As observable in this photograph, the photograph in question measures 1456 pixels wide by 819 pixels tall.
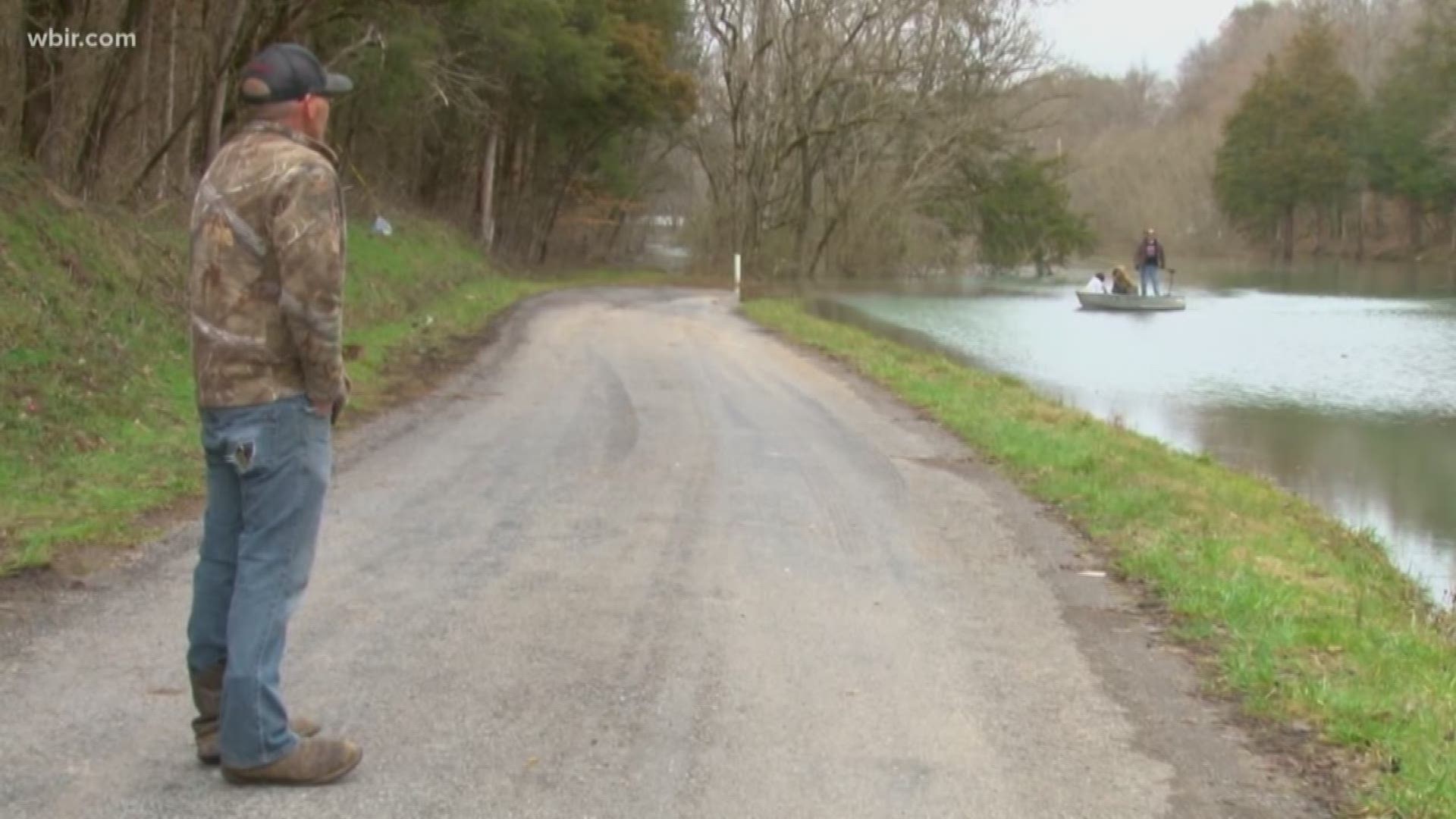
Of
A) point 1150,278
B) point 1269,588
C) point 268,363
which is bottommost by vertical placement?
point 1269,588

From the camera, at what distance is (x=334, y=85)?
4543mm

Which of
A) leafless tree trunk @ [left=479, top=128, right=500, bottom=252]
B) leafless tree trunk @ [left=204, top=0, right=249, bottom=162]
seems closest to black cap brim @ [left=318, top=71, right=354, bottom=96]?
leafless tree trunk @ [left=204, top=0, right=249, bottom=162]

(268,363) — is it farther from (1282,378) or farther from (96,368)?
(1282,378)

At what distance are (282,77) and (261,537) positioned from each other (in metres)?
1.28

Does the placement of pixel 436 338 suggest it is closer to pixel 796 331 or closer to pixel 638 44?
pixel 796 331

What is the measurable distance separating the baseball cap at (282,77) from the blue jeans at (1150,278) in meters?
37.6

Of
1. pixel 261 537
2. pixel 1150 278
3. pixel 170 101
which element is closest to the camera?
pixel 261 537

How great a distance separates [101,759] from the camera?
4539 millimetres

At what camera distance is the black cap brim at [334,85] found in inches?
176

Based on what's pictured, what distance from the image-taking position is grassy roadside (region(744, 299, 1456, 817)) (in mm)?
5316

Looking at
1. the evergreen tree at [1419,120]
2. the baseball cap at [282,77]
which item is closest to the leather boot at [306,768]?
the baseball cap at [282,77]

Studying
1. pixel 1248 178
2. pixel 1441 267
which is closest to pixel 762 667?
pixel 1441 267

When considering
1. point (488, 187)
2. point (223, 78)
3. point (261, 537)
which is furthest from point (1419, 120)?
point (261, 537)

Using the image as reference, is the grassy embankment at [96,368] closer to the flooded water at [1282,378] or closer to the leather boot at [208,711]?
the leather boot at [208,711]
